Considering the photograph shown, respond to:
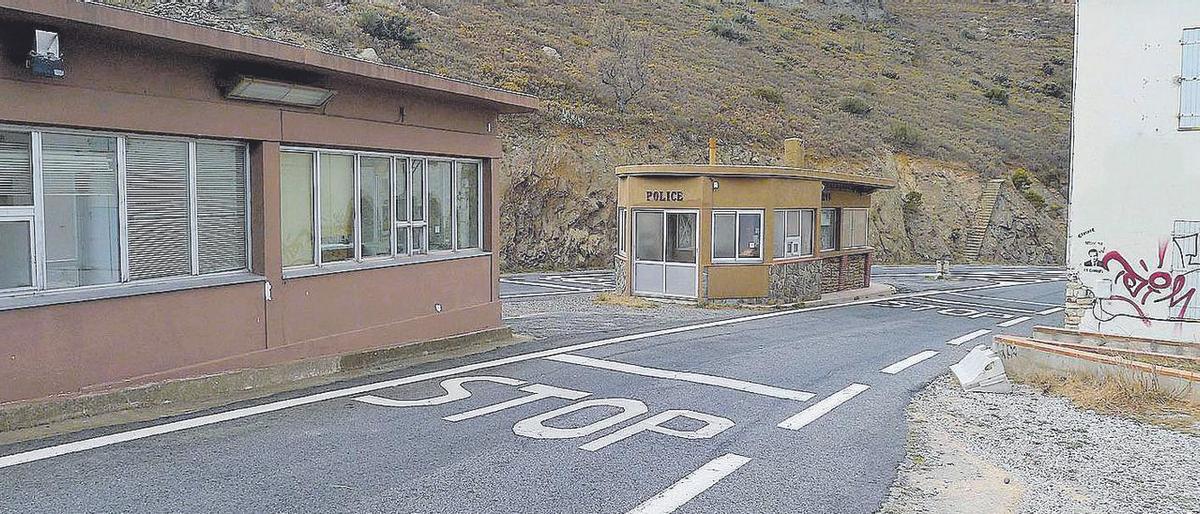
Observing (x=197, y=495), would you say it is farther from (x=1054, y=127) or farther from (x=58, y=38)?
(x=1054, y=127)

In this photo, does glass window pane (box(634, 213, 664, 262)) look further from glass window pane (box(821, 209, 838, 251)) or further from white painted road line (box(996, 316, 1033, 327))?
white painted road line (box(996, 316, 1033, 327))

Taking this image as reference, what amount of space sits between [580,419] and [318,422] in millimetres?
2229

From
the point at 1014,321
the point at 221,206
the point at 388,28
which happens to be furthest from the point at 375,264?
the point at 388,28

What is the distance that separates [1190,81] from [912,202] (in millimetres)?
34879

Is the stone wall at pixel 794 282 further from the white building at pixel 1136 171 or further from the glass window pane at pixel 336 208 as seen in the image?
the glass window pane at pixel 336 208

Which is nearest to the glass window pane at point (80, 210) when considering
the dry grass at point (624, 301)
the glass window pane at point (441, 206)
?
the glass window pane at point (441, 206)

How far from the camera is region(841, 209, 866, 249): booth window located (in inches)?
1096

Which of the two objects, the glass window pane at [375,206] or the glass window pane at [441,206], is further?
the glass window pane at [441,206]

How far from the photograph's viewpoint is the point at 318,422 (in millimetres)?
7551

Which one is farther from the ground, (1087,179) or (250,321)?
(1087,179)

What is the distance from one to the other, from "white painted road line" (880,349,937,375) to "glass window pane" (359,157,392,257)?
6606 mm

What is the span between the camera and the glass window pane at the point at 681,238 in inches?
869

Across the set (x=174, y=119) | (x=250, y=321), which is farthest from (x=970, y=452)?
(x=174, y=119)

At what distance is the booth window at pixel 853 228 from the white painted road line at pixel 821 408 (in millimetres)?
18103
